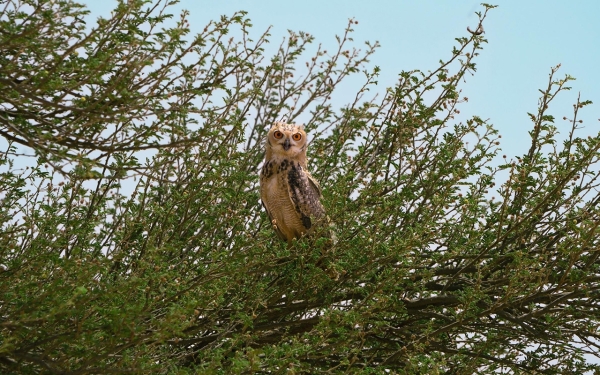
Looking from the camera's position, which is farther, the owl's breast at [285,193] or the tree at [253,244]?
the owl's breast at [285,193]

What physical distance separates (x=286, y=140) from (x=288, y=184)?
0.90 ft

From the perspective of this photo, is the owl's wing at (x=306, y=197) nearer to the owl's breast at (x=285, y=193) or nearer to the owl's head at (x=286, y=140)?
the owl's breast at (x=285, y=193)

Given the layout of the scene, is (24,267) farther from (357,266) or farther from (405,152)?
(405,152)

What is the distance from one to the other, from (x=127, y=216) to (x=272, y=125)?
47.9 inches

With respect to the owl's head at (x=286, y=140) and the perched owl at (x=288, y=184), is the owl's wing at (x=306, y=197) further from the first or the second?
the owl's head at (x=286, y=140)

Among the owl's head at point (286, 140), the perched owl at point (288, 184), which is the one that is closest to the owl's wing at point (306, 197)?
the perched owl at point (288, 184)

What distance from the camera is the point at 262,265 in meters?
4.19

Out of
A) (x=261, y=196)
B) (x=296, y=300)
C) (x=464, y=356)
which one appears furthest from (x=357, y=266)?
(x=261, y=196)

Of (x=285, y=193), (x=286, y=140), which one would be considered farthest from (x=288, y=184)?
(x=286, y=140)

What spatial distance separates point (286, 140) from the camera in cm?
526

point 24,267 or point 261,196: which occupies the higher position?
point 261,196

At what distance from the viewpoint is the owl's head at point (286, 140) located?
5273mm

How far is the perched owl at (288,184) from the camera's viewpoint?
5332 mm

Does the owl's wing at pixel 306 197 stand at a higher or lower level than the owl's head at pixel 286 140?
lower
